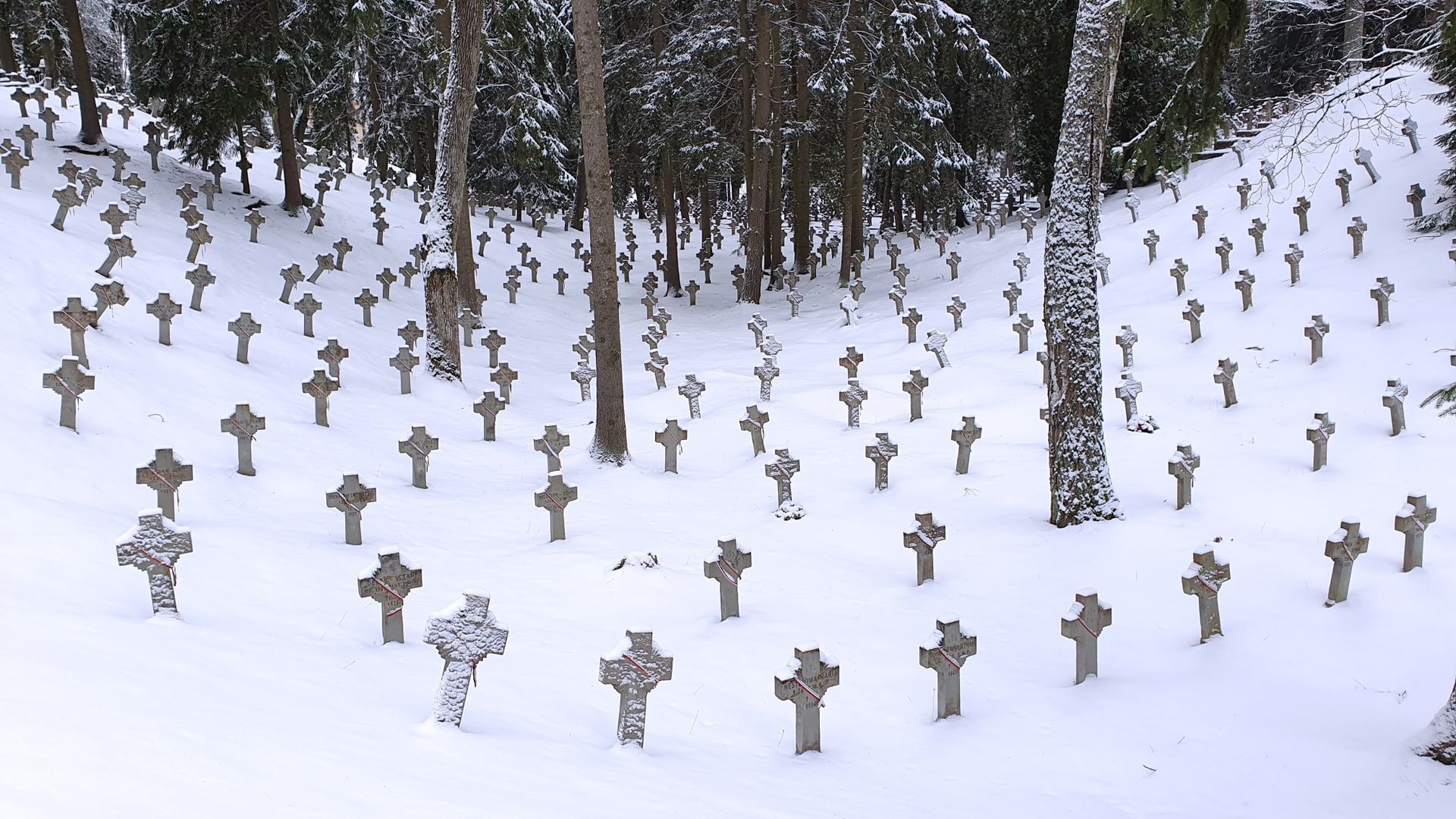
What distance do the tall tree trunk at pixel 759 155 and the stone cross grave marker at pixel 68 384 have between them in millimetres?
14727

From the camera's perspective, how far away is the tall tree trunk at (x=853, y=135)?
21.4m

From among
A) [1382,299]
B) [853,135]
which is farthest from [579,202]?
[1382,299]

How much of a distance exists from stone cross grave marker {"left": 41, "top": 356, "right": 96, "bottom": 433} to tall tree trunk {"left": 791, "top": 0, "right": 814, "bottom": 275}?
16.1 meters

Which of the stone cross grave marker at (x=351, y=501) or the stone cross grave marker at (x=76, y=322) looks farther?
the stone cross grave marker at (x=76, y=322)

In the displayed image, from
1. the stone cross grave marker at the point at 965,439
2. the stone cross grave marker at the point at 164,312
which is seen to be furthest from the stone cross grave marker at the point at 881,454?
the stone cross grave marker at the point at 164,312

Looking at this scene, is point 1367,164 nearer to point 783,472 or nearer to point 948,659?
point 783,472

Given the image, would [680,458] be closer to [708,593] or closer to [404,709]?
[708,593]

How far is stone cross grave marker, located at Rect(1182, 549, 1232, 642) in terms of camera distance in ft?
20.8

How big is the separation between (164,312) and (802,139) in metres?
14.5

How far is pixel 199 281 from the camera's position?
12562 millimetres

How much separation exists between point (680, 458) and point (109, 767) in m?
8.47

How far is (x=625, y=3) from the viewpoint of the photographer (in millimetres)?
24578

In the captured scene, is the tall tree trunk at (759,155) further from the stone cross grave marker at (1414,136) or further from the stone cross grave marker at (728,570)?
the stone cross grave marker at (728,570)

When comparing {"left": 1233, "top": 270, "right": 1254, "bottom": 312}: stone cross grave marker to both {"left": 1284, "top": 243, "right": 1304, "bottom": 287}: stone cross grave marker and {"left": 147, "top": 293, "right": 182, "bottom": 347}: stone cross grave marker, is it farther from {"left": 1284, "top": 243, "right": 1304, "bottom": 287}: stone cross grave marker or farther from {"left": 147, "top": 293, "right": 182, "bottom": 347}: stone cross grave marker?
{"left": 147, "top": 293, "right": 182, "bottom": 347}: stone cross grave marker
